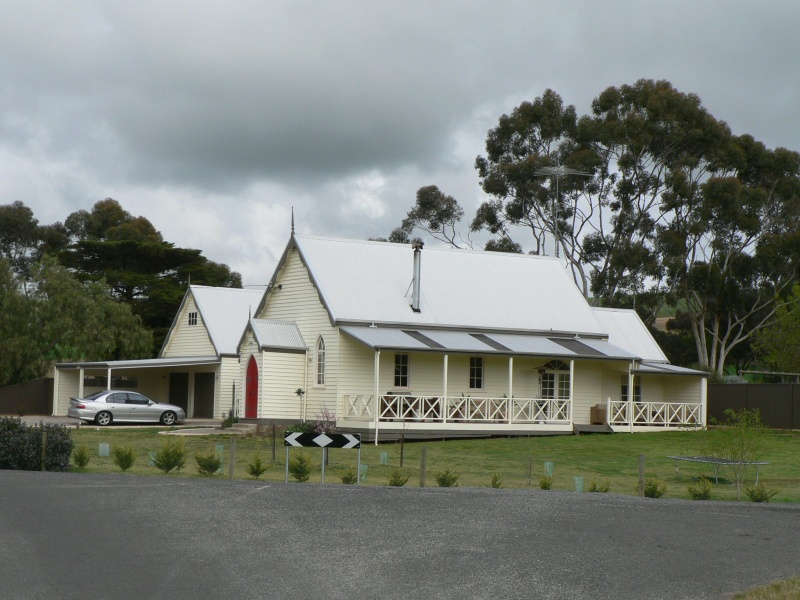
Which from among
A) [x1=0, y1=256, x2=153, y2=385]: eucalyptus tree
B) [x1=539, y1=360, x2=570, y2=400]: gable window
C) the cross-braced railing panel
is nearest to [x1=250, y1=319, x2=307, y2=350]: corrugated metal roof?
the cross-braced railing panel

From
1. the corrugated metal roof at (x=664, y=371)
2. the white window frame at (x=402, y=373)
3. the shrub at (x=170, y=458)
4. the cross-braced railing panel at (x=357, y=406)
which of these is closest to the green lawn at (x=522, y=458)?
the shrub at (x=170, y=458)

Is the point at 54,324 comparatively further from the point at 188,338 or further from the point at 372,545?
the point at 372,545

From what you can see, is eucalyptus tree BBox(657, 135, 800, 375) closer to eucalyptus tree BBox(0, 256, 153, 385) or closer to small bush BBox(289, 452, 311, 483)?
eucalyptus tree BBox(0, 256, 153, 385)

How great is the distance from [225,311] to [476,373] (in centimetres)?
1333

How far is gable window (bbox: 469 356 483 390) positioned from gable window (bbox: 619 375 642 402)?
20.6 feet

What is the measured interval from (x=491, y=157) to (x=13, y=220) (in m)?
37.5

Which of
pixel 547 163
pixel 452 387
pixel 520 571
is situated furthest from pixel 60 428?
pixel 547 163

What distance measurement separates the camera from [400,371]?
36.8m

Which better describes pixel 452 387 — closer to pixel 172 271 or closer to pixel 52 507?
pixel 52 507

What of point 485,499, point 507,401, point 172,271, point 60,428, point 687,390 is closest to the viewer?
point 485,499

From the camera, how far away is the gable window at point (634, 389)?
41.7m

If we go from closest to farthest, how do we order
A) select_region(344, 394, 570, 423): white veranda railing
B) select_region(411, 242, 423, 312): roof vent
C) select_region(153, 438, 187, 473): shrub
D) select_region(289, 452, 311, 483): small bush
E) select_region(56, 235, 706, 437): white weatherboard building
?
select_region(289, 452, 311, 483): small bush, select_region(153, 438, 187, 473): shrub, select_region(344, 394, 570, 423): white veranda railing, select_region(56, 235, 706, 437): white weatherboard building, select_region(411, 242, 423, 312): roof vent

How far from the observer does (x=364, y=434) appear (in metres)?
34.1

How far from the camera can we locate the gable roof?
4462 centimetres
